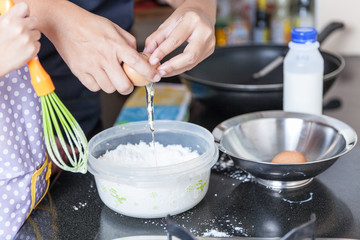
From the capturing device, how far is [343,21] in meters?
1.84

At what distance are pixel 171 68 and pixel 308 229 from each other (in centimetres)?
41

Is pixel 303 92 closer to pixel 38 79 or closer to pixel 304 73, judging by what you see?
pixel 304 73

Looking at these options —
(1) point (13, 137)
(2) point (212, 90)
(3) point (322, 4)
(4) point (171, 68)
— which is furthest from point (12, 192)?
(3) point (322, 4)

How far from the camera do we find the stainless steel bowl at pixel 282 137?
43.3 inches

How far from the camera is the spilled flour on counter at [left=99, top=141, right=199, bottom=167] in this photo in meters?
1.06

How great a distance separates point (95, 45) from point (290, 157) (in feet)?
1.49

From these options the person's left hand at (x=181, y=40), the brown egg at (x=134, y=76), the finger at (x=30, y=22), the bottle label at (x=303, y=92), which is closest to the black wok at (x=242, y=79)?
the bottle label at (x=303, y=92)

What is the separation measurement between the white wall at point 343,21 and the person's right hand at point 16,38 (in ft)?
4.23

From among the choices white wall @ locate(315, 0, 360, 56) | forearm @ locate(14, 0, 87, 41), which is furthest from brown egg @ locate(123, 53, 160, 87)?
white wall @ locate(315, 0, 360, 56)

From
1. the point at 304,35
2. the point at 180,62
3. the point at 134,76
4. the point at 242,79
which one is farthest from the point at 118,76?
the point at 242,79

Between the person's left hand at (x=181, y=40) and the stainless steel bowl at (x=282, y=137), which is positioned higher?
the person's left hand at (x=181, y=40)

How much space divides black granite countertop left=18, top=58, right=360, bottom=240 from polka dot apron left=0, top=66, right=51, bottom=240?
55 mm

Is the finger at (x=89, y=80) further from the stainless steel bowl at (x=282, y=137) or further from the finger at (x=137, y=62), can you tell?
the stainless steel bowl at (x=282, y=137)

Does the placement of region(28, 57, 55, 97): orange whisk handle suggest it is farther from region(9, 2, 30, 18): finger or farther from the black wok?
the black wok
